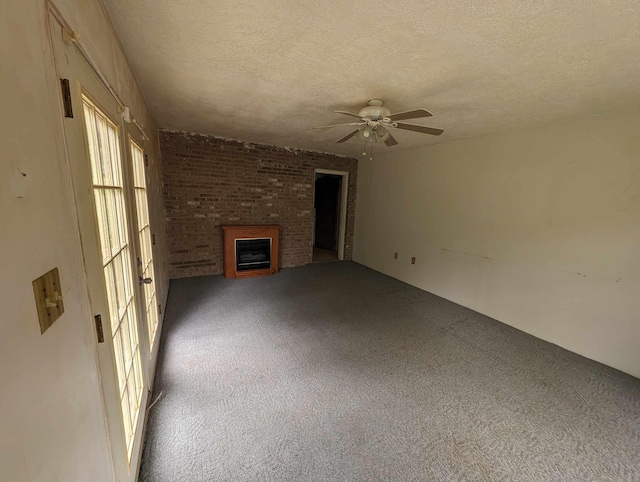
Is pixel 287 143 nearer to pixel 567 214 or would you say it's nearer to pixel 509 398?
pixel 567 214

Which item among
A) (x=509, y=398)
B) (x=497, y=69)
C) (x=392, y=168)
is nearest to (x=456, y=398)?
(x=509, y=398)

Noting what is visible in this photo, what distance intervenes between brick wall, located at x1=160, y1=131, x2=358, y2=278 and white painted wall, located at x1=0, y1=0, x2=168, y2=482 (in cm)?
327

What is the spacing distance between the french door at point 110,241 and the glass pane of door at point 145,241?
31 cm

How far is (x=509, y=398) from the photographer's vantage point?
1.91m

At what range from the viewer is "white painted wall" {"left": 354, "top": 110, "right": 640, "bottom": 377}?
222 centimetres

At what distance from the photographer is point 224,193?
167 inches

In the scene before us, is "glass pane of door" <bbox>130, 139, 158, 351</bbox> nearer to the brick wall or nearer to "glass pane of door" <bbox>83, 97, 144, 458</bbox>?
"glass pane of door" <bbox>83, 97, 144, 458</bbox>

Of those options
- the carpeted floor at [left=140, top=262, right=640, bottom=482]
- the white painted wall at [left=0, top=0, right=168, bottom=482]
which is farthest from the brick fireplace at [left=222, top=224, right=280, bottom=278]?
the white painted wall at [left=0, top=0, right=168, bottom=482]

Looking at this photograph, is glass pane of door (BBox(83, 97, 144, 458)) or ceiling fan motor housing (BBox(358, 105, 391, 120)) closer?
glass pane of door (BBox(83, 97, 144, 458))

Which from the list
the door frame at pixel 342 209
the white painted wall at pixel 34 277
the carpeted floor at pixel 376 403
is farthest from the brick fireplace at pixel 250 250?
the white painted wall at pixel 34 277

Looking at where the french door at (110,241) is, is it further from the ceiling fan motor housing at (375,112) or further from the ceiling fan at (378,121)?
the ceiling fan motor housing at (375,112)

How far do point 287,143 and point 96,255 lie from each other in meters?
3.68

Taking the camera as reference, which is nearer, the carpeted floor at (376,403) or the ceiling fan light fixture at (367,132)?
the carpeted floor at (376,403)

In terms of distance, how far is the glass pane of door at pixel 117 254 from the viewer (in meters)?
1.09
